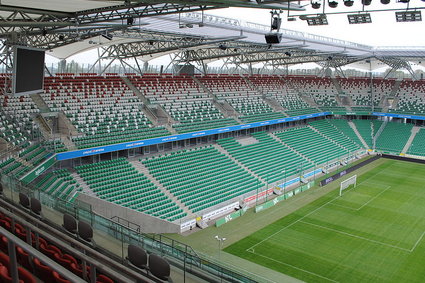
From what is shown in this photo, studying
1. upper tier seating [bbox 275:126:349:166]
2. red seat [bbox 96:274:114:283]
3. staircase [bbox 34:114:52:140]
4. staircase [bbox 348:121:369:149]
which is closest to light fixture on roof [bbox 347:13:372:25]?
red seat [bbox 96:274:114:283]

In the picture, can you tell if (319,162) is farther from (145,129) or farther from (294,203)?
(145,129)

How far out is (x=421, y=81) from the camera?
61.4 meters

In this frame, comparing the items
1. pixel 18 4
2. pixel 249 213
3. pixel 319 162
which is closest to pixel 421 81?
pixel 319 162

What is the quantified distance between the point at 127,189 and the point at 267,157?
1729 cm

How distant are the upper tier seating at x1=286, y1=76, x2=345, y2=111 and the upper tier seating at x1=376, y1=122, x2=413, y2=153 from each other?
689 cm

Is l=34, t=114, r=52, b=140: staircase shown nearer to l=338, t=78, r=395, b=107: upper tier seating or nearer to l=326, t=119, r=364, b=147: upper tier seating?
l=326, t=119, r=364, b=147: upper tier seating

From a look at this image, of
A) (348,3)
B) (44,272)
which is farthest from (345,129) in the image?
(44,272)

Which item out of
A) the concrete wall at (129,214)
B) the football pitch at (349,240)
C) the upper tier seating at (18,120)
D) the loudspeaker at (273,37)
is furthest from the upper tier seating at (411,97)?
the upper tier seating at (18,120)

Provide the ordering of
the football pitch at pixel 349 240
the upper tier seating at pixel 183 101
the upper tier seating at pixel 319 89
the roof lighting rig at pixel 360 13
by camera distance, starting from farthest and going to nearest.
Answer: the upper tier seating at pixel 319 89
the upper tier seating at pixel 183 101
the football pitch at pixel 349 240
the roof lighting rig at pixel 360 13

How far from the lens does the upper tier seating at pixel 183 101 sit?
37250 millimetres

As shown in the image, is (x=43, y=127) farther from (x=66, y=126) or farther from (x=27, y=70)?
(x=27, y=70)

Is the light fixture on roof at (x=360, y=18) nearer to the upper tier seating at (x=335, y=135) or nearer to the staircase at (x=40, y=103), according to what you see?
the staircase at (x=40, y=103)

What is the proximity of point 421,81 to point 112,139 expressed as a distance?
51.3m

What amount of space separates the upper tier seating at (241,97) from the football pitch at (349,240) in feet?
43.8
